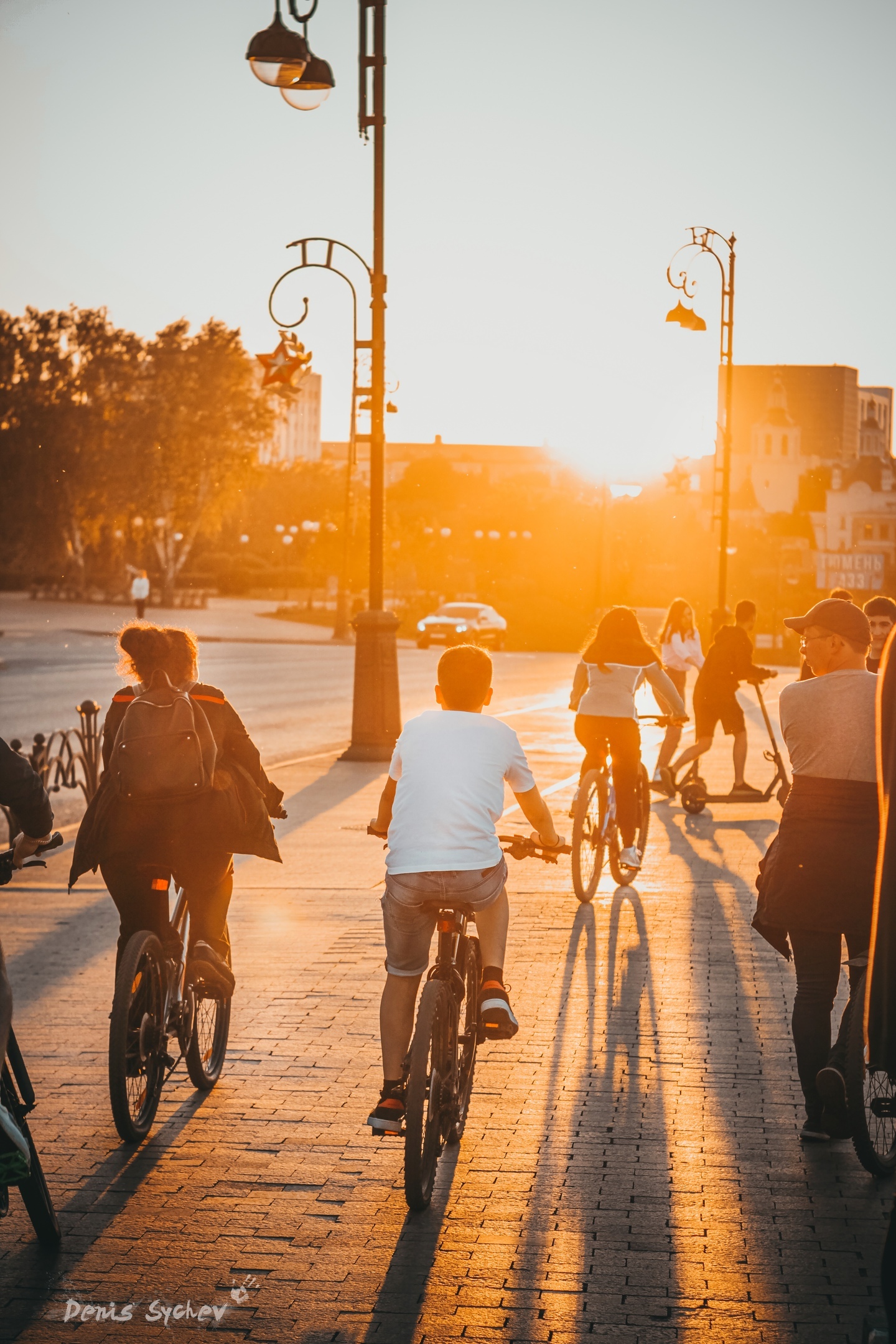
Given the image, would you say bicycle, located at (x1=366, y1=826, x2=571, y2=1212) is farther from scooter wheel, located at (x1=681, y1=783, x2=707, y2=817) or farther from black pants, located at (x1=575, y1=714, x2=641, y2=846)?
scooter wheel, located at (x1=681, y1=783, x2=707, y2=817)

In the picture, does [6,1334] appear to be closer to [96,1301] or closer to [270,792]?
[96,1301]

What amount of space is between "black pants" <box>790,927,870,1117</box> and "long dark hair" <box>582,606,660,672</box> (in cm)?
448

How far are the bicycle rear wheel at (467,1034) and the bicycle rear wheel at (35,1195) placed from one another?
4.14 ft

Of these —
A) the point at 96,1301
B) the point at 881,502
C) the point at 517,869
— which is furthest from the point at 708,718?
the point at 881,502

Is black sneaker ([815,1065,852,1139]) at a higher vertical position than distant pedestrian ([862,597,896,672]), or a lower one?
lower

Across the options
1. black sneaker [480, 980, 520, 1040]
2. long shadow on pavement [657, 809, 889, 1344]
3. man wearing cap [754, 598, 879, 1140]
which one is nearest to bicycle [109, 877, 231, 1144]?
black sneaker [480, 980, 520, 1040]

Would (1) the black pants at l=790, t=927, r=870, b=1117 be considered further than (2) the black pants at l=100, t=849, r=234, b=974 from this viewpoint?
No

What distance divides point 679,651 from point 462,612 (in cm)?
3625

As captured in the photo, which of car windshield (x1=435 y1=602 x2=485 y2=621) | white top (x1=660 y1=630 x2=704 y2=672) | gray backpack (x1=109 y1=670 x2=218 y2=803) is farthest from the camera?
car windshield (x1=435 y1=602 x2=485 y2=621)

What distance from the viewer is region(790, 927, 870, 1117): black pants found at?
4.96 meters

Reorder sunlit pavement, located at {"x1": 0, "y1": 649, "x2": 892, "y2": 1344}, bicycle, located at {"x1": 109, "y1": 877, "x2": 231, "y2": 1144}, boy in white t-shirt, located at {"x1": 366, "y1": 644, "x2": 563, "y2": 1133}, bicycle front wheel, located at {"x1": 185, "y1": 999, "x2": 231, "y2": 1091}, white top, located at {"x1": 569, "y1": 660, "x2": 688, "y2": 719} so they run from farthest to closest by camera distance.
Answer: white top, located at {"x1": 569, "y1": 660, "x2": 688, "y2": 719} → bicycle front wheel, located at {"x1": 185, "y1": 999, "x2": 231, "y2": 1091} → bicycle, located at {"x1": 109, "y1": 877, "x2": 231, "y2": 1144} → boy in white t-shirt, located at {"x1": 366, "y1": 644, "x2": 563, "y2": 1133} → sunlit pavement, located at {"x1": 0, "y1": 649, "x2": 892, "y2": 1344}

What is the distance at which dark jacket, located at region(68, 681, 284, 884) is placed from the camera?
201 inches

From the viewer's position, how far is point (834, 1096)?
4773 millimetres

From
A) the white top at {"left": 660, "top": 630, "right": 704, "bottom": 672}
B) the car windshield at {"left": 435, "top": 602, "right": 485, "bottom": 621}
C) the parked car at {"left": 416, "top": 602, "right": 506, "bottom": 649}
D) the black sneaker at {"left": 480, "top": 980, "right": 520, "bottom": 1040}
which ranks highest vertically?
the white top at {"left": 660, "top": 630, "right": 704, "bottom": 672}
